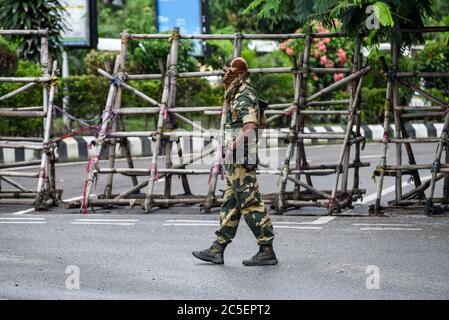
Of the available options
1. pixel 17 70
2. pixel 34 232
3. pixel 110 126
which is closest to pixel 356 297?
pixel 34 232

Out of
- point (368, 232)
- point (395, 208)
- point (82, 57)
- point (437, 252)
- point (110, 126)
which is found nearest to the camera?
point (437, 252)

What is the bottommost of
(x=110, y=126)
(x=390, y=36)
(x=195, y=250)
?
(x=195, y=250)

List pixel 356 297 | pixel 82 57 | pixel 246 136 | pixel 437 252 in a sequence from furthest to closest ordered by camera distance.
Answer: pixel 82 57
pixel 437 252
pixel 246 136
pixel 356 297

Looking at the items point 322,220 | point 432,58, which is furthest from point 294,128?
point 432,58

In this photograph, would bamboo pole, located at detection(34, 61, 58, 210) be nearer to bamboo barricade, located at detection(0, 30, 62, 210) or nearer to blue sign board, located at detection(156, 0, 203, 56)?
bamboo barricade, located at detection(0, 30, 62, 210)

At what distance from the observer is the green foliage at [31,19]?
17.7 metres

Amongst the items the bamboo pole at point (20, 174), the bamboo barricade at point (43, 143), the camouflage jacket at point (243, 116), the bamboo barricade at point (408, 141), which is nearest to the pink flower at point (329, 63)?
the bamboo barricade at point (43, 143)

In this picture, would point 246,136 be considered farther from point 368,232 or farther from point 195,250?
point 368,232

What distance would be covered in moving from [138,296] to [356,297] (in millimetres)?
1560

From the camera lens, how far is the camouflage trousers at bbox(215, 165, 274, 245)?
9820mm

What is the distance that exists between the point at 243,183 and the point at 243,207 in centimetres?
20

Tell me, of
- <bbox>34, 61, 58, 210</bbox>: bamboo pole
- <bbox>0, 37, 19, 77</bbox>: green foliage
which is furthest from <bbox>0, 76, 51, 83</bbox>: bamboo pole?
<bbox>0, 37, 19, 77</bbox>: green foliage

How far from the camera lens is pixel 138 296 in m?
8.49

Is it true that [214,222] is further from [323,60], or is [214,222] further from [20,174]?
[323,60]
